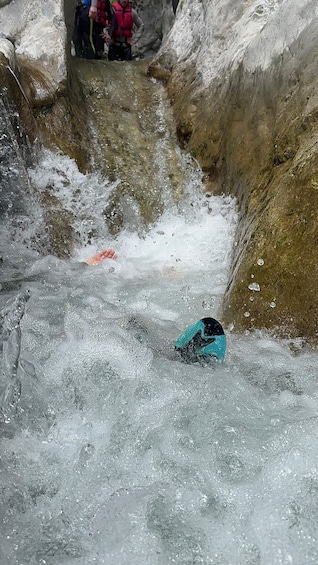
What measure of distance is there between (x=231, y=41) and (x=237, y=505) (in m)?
5.39

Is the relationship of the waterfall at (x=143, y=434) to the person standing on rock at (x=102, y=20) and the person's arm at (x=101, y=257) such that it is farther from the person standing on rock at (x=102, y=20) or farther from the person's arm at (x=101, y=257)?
the person standing on rock at (x=102, y=20)

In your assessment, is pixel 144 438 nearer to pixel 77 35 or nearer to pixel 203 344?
pixel 203 344

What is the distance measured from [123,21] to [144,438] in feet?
26.2

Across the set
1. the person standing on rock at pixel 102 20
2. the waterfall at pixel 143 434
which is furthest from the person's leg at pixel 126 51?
the waterfall at pixel 143 434

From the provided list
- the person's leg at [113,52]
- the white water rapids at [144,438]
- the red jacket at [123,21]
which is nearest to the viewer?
the white water rapids at [144,438]

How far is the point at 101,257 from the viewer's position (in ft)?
16.9

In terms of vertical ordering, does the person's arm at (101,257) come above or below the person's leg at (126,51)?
below

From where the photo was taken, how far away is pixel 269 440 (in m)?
2.78

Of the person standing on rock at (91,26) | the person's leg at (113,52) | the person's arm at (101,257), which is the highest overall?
the person standing on rock at (91,26)

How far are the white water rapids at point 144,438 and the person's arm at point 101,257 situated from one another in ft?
1.77

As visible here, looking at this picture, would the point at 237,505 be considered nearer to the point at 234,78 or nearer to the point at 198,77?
the point at 234,78

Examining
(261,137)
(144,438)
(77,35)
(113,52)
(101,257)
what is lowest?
(101,257)

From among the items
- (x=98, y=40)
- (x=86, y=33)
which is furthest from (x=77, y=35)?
(x=98, y=40)

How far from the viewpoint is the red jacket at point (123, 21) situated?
Answer: 8.70 metres
